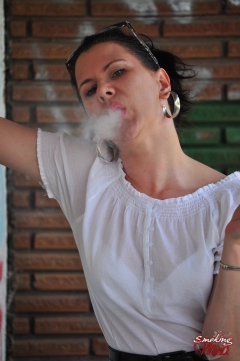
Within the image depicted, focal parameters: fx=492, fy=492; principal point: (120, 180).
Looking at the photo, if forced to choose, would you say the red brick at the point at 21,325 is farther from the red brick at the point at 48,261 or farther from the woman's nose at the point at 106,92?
the woman's nose at the point at 106,92

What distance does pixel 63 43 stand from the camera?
125 inches

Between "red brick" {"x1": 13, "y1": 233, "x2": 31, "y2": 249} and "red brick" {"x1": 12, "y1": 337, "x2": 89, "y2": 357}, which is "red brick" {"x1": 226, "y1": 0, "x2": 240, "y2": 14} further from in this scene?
"red brick" {"x1": 12, "y1": 337, "x2": 89, "y2": 357}

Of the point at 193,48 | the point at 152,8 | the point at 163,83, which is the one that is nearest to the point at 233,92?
the point at 193,48

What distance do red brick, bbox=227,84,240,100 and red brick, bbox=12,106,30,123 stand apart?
51.7 inches

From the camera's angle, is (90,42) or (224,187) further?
(90,42)

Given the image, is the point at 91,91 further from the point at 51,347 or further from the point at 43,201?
the point at 51,347

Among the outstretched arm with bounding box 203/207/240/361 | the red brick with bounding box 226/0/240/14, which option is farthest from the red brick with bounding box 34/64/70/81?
the outstretched arm with bounding box 203/207/240/361

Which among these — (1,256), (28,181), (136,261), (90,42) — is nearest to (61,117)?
(28,181)

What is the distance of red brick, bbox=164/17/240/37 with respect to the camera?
317 cm

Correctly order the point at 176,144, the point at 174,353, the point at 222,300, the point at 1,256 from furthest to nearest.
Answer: the point at 1,256 → the point at 176,144 → the point at 174,353 → the point at 222,300

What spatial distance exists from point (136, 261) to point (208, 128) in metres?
1.65

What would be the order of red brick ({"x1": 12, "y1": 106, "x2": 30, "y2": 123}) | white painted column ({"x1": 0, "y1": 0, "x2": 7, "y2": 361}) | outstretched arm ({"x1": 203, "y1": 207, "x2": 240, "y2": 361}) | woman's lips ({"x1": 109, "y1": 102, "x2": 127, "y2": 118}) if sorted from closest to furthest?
outstretched arm ({"x1": 203, "y1": 207, "x2": 240, "y2": 361}) → woman's lips ({"x1": 109, "y1": 102, "x2": 127, "y2": 118}) → white painted column ({"x1": 0, "y1": 0, "x2": 7, "y2": 361}) → red brick ({"x1": 12, "y1": 106, "x2": 30, "y2": 123})

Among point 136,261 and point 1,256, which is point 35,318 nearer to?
point 1,256

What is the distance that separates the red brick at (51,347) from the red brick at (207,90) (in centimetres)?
180
